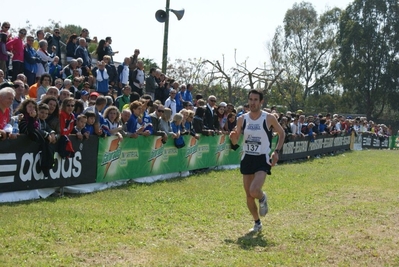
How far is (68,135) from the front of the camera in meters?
12.0

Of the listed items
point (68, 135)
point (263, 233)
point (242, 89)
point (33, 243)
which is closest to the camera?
point (33, 243)

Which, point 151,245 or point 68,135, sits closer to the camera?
point 151,245

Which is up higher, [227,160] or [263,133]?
[263,133]

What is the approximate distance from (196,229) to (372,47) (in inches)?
2261

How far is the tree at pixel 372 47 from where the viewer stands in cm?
6244

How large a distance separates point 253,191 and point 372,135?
34276mm

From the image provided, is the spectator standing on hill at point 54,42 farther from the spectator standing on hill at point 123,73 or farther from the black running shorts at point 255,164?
the black running shorts at point 255,164

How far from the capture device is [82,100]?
1356 centimetres

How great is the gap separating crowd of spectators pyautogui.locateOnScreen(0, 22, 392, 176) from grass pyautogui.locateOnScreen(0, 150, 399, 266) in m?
1.42

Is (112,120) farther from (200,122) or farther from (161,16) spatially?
(161,16)

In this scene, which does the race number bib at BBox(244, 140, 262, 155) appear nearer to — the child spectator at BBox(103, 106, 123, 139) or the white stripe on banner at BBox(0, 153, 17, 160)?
the white stripe on banner at BBox(0, 153, 17, 160)

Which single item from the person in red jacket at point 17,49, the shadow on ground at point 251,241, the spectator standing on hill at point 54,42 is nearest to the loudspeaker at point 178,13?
the spectator standing on hill at point 54,42

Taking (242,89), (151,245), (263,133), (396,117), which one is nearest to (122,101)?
(263,133)

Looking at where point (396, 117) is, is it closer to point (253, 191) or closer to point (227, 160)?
point (227, 160)
